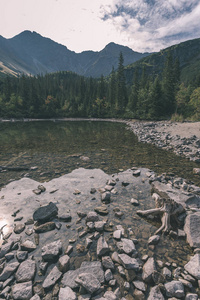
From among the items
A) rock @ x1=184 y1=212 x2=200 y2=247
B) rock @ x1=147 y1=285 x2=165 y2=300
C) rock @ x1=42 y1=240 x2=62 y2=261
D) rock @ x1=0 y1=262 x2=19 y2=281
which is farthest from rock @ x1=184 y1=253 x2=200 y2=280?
rock @ x1=0 y1=262 x2=19 y2=281

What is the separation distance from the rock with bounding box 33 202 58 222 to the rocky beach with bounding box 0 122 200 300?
4cm

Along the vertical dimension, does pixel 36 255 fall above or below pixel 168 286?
below

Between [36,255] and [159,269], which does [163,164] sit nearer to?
[159,269]

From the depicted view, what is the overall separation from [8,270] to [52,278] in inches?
53.7

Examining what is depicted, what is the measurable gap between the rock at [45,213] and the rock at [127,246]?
3.21 m

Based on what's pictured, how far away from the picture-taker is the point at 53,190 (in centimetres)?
868

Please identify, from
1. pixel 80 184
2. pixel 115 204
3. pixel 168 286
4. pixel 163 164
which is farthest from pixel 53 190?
pixel 163 164

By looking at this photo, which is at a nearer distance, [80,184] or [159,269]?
[159,269]

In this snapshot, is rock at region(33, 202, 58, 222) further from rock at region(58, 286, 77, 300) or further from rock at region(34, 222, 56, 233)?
rock at region(58, 286, 77, 300)

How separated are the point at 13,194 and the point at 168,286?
8520 millimetres

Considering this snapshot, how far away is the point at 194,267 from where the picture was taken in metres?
4.05

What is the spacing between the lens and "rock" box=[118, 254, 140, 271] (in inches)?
164

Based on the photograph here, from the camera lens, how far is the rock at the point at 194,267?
3.90 metres

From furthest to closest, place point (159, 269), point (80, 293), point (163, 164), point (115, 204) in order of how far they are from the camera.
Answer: point (163, 164), point (115, 204), point (159, 269), point (80, 293)
